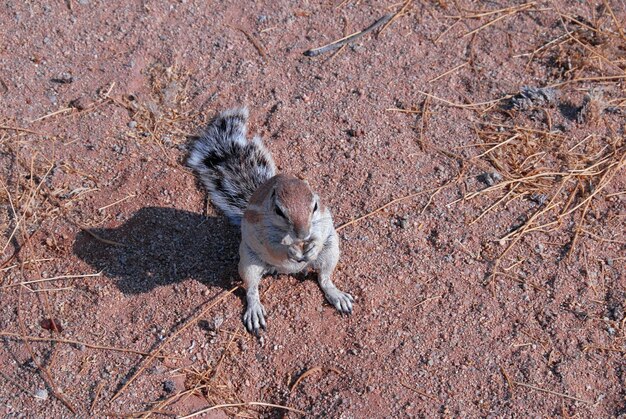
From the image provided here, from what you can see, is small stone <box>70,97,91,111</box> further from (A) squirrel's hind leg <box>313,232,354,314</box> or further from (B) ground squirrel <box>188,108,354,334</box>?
(A) squirrel's hind leg <box>313,232,354,314</box>

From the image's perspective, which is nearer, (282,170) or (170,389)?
(170,389)

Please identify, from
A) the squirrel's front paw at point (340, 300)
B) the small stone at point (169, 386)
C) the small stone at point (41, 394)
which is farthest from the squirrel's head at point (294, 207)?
the small stone at point (41, 394)

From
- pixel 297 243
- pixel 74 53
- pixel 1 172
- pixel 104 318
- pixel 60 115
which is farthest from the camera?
pixel 74 53

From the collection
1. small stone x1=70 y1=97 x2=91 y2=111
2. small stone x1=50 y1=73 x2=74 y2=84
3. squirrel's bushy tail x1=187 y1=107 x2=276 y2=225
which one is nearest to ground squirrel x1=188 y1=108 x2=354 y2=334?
squirrel's bushy tail x1=187 y1=107 x2=276 y2=225

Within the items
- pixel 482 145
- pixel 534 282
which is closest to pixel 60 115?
pixel 482 145

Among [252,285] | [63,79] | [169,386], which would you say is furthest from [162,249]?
[63,79]

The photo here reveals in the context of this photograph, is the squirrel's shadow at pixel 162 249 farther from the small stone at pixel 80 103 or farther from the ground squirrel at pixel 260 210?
the small stone at pixel 80 103

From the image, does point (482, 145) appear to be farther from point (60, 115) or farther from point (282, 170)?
point (60, 115)
